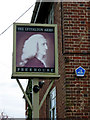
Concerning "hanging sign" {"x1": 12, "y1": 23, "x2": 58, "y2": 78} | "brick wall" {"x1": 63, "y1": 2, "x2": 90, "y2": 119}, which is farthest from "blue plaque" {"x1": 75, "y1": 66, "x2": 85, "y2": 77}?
"hanging sign" {"x1": 12, "y1": 23, "x2": 58, "y2": 78}

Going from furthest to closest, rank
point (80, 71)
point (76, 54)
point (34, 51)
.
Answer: point (76, 54), point (80, 71), point (34, 51)

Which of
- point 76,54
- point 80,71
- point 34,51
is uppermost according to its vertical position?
point 76,54

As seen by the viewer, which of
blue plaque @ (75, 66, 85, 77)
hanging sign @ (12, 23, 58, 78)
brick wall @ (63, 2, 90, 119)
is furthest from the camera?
blue plaque @ (75, 66, 85, 77)

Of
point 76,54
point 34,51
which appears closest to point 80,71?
point 76,54

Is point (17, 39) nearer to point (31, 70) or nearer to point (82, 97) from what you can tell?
point (31, 70)

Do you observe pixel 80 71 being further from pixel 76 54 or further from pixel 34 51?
pixel 34 51

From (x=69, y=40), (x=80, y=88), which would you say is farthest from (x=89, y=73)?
(x=69, y=40)

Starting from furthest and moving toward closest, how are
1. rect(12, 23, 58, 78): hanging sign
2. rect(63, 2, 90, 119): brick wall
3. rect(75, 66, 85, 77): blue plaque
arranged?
rect(75, 66, 85, 77): blue plaque
rect(63, 2, 90, 119): brick wall
rect(12, 23, 58, 78): hanging sign

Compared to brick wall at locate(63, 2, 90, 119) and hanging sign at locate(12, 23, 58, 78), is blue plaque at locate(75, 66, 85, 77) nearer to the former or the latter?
brick wall at locate(63, 2, 90, 119)

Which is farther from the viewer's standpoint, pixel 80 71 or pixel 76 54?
pixel 76 54

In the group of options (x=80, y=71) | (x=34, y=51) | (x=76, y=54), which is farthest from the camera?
(x=76, y=54)

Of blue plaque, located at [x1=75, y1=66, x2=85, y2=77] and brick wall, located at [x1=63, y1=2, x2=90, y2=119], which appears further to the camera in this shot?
blue plaque, located at [x1=75, y1=66, x2=85, y2=77]

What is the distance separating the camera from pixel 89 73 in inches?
339

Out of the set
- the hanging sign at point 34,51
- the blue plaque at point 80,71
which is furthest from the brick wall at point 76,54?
the hanging sign at point 34,51
